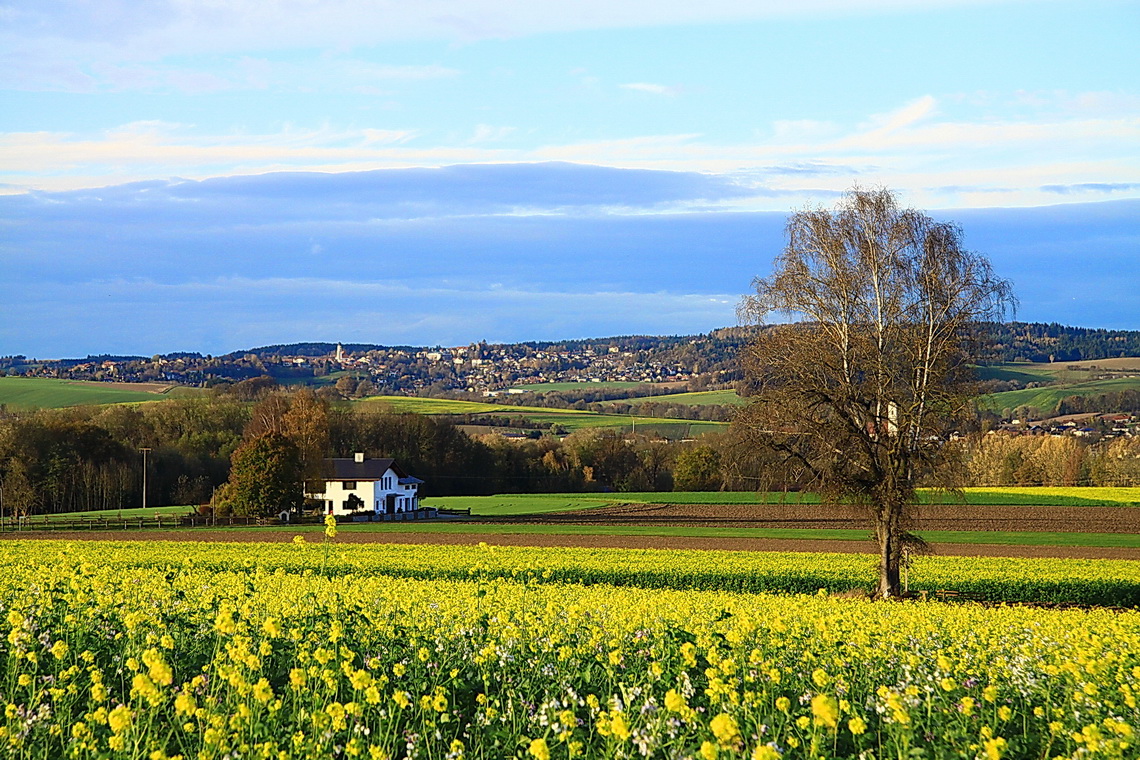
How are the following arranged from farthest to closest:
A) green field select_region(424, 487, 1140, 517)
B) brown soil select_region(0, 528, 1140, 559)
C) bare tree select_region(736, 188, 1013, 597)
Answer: green field select_region(424, 487, 1140, 517) < brown soil select_region(0, 528, 1140, 559) < bare tree select_region(736, 188, 1013, 597)

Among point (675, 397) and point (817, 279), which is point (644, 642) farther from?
point (675, 397)

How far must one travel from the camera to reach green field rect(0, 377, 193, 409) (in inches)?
5207

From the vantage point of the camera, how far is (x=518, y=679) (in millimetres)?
7766

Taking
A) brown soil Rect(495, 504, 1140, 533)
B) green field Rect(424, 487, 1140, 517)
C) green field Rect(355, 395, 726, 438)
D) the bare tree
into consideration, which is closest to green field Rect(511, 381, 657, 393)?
green field Rect(355, 395, 726, 438)

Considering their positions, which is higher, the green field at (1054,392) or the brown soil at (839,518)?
the green field at (1054,392)

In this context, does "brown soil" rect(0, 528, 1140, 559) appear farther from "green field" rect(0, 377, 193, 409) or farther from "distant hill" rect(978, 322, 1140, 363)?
"distant hill" rect(978, 322, 1140, 363)

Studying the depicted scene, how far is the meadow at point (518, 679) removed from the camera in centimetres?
573

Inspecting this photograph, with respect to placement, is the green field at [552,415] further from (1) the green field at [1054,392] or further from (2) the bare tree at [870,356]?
(2) the bare tree at [870,356]

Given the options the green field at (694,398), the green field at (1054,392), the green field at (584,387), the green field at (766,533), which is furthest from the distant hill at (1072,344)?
the green field at (766,533)

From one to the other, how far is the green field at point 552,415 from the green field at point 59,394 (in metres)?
32.0

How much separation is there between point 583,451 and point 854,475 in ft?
260

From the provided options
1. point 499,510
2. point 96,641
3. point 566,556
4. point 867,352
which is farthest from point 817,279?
point 499,510

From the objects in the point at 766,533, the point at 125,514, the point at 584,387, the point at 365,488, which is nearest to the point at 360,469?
the point at 365,488

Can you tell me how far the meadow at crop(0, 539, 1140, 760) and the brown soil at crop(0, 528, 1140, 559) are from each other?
29719 mm
